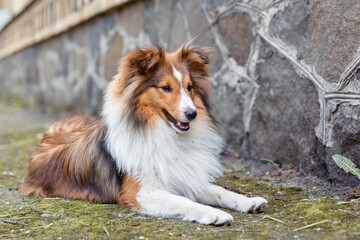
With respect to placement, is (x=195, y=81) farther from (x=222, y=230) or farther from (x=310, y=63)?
(x=222, y=230)

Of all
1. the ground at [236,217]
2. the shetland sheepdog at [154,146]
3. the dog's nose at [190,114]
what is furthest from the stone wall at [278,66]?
the dog's nose at [190,114]

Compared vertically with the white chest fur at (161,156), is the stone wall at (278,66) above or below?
above

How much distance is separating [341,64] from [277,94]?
762 mm

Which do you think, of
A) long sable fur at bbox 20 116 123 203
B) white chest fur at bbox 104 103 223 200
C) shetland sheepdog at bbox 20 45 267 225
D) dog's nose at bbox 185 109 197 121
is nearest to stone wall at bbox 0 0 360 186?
shetland sheepdog at bbox 20 45 267 225

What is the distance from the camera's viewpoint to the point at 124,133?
9.51 feet

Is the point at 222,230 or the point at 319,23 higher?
the point at 319,23

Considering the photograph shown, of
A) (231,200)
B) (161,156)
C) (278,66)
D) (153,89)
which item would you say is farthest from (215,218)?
(278,66)

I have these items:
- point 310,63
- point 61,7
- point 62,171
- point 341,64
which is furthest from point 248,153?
point 61,7

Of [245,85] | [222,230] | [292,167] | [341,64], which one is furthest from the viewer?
[245,85]

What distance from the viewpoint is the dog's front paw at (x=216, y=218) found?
7.84ft

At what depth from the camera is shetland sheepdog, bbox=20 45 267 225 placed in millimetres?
2775

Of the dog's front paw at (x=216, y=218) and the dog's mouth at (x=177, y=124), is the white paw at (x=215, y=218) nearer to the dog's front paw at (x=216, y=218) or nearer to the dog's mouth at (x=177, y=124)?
the dog's front paw at (x=216, y=218)

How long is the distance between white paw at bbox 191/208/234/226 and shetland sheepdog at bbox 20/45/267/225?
0.17 meters

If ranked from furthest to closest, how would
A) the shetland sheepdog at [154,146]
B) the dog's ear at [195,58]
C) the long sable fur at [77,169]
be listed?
the dog's ear at [195,58]
the long sable fur at [77,169]
the shetland sheepdog at [154,146]
